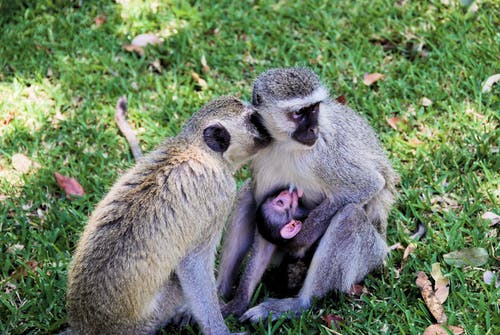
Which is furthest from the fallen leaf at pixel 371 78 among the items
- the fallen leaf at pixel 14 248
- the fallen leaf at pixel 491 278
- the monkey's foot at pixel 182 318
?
the fallen leaf at pixel 14 248

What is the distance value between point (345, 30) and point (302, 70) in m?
2.71

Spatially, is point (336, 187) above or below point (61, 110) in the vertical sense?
above

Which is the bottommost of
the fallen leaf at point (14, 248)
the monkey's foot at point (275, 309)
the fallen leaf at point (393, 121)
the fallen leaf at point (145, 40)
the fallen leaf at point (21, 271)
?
the fallen leaf at point (14, 248)

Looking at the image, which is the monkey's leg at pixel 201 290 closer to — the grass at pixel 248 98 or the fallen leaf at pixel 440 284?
the grass at pixel 248 98

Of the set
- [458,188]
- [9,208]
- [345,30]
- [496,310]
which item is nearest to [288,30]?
[345,30]

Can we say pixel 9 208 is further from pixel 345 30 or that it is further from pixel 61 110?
pixel 345 30

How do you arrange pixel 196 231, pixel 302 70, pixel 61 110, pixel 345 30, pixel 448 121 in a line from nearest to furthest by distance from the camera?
pixel 196 231 → pixel 302 70 → pixel 448 121 → pixel 61 110 → pixel 345 30

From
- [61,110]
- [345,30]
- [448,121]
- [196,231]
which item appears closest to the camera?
[196,231]

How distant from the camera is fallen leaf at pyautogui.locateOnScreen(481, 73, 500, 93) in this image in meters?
6.15

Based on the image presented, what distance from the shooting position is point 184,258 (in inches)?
166

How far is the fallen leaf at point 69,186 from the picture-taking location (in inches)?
224

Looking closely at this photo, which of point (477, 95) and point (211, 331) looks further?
point (477, 95)

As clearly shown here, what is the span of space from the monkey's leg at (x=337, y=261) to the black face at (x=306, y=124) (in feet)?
1.71

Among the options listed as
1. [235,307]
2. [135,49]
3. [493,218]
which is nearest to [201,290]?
[235,307]
